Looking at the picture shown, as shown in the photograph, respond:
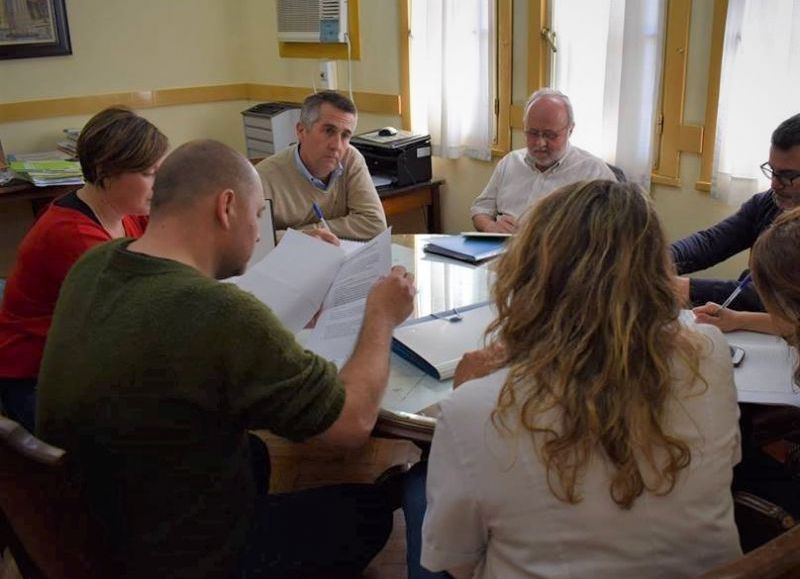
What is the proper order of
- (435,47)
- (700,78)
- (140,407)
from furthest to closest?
(435,47) → (700,78) → (140,407)

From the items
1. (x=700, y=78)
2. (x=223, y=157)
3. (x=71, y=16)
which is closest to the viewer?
(x=223, y=157)

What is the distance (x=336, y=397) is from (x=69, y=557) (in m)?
0.45

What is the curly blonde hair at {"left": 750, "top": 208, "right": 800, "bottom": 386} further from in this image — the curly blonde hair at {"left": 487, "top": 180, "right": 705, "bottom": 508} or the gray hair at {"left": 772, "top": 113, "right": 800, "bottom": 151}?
the gray hair at {"left": 772, "top": 113, "right": 800, "bottom": 151}

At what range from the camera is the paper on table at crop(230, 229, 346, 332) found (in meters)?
1.58

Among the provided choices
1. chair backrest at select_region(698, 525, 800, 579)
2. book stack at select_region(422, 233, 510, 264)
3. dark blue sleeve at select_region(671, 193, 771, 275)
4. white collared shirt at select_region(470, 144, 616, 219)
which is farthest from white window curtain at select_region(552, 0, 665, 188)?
chair backrest at select_region(698, 525, 800, 579)

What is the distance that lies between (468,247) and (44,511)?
58.4 inches

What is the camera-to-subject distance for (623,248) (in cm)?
93

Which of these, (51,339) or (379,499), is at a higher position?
(51,339)

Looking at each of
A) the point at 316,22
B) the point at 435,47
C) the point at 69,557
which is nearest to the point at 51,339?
the point at 69,557

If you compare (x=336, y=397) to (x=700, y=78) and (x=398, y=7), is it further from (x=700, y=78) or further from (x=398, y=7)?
(x=398, y=7)

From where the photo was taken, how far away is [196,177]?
120 centimetres

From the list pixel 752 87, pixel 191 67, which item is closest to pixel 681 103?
pixel 752 87

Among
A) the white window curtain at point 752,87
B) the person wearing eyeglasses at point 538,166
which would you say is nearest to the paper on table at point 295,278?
the person wearing eyeglasses at point 538,166

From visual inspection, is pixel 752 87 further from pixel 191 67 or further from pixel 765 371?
pixel 191 67
